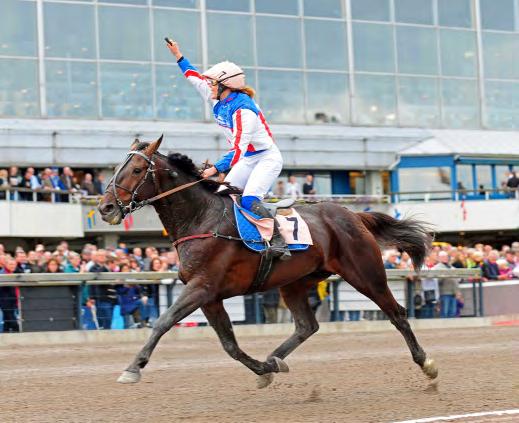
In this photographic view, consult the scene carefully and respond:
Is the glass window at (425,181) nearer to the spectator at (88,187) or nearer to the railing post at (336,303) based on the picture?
the spectator at (88,187)

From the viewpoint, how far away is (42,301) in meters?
15.9

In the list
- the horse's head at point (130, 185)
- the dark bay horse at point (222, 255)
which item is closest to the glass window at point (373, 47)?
the dark bay horse at point (222, 255)

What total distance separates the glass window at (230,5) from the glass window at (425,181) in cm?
733

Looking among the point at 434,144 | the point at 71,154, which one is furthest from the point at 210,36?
the point at 434,144

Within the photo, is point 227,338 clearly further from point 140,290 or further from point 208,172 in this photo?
point 140,290

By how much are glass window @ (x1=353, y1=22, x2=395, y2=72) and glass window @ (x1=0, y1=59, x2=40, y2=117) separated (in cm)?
1075

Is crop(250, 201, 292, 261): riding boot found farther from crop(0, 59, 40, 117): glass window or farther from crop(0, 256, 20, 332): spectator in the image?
crop(0, 59, 40, 117): glass window

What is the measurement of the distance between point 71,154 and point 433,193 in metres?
12.1

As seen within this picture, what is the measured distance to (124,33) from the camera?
29.4m

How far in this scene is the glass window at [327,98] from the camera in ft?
106

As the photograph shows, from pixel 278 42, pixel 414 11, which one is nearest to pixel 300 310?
pixel 278 42

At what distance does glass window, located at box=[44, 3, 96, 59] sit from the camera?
28.4 meters

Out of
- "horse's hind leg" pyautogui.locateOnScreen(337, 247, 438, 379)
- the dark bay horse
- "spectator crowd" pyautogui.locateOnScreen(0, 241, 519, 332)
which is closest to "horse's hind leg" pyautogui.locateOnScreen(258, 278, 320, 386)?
the dark bay horse

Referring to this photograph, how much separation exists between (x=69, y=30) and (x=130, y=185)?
21.1 metres
